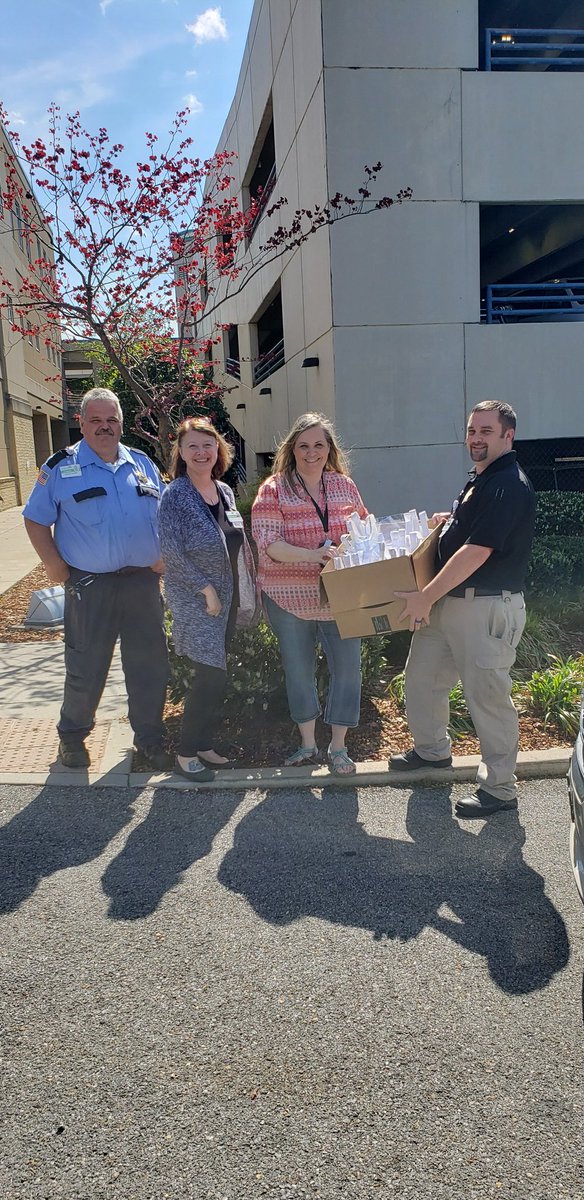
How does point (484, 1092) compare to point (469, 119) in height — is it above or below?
below

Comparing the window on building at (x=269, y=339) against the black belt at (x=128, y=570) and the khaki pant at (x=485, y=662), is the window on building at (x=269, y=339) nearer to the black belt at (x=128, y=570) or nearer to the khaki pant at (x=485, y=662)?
the black belt at (x=128, y=570)

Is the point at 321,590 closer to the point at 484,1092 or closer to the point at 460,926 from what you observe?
the point at 460,926

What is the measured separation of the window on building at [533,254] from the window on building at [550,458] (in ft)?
4.58

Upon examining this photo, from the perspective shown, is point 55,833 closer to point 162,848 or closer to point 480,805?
point 162,848

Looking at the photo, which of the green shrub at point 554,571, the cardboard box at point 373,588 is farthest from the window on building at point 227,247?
the cardboard box at point 373,588

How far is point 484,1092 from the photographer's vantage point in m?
2.24

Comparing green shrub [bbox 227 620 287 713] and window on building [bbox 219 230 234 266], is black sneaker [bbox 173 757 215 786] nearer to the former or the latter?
green shrub [bbox 227 620 287 713]

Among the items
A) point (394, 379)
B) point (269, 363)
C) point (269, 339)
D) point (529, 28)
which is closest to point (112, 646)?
point (394, 379)

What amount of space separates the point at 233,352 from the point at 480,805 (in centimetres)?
2031

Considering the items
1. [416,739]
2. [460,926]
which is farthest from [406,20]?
[460,926]

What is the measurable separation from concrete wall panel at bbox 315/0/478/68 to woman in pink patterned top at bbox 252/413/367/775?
5584 mm

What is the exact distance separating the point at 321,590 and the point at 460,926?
169 centimetres

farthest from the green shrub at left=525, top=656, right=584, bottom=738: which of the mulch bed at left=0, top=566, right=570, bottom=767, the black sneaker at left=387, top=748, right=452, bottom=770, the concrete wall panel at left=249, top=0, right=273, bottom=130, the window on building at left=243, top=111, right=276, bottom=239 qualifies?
the concrete wall panel at left=249, top=0, right=273, bottom=130

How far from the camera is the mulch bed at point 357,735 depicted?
462 cm
